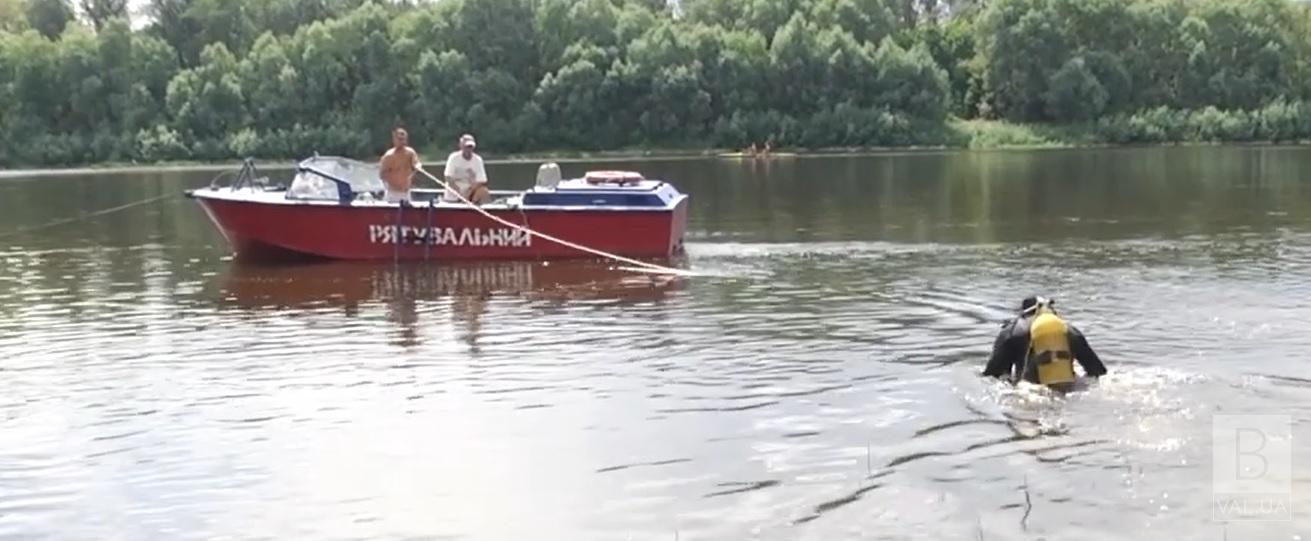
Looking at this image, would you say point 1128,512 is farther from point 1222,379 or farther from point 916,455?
point 1222,379

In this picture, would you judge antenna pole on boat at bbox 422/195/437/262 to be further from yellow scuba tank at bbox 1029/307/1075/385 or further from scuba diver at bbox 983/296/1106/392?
yellow scuba tank at bbox 1029/307/1075/385

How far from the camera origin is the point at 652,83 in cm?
9488

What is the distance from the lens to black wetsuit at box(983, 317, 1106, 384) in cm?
1260

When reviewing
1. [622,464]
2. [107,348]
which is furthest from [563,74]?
[622,464]

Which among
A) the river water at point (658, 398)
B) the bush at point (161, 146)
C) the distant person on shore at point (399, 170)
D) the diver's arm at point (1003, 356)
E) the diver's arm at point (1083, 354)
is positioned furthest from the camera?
the bush at point (161, 146)

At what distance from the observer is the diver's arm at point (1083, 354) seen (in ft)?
41.2

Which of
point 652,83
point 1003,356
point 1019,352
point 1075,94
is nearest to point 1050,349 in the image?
point 1019,352

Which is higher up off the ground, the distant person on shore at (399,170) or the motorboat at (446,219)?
the distant person on shore at (399,170)

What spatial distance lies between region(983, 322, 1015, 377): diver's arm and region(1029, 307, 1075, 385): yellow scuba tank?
28cm

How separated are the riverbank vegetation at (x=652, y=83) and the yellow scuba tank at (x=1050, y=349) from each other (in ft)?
259

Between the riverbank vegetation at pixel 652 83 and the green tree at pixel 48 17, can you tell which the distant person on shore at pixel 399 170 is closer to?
the riverbank vegetation at pixel 652 83

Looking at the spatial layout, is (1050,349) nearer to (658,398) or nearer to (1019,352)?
(1019,352)

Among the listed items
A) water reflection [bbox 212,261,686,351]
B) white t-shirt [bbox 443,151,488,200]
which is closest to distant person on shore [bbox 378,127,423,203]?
white t-shirt [bbox 443,151,488,200]

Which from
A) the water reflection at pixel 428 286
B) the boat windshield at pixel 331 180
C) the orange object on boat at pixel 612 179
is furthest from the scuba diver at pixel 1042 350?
the boat windshield at pixel 331 180
